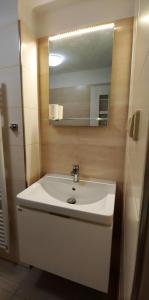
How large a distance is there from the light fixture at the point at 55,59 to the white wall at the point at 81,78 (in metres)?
0.08

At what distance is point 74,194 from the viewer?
1.16 metres

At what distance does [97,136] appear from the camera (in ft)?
3.93

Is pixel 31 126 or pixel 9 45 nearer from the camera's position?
pixel 9 45

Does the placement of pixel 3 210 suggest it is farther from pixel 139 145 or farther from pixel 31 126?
pixel 139 145

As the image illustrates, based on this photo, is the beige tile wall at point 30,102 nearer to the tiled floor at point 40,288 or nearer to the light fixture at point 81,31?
the light fixture at point 81,31

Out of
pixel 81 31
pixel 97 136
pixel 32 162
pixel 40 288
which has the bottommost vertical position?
pixel 40 288

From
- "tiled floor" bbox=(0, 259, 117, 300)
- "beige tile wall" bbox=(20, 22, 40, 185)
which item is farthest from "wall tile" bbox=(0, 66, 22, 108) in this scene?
"tiled floor" bbox=(0, 259, 117, 300)

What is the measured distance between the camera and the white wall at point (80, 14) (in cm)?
104

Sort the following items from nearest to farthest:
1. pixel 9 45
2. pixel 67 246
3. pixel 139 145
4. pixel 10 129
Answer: pixel 139 145 < pixel 67 246 < pixel 9 45 < pixel 10 129

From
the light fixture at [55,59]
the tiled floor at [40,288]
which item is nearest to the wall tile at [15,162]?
the light fixture at [55,59]

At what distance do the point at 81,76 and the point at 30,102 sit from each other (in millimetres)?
430

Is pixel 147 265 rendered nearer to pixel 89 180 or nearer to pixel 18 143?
pixel 89 180

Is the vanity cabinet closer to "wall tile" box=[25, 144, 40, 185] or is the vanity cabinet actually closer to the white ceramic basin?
the white ceramic basin

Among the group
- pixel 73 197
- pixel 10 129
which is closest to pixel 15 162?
pixel 10 129
